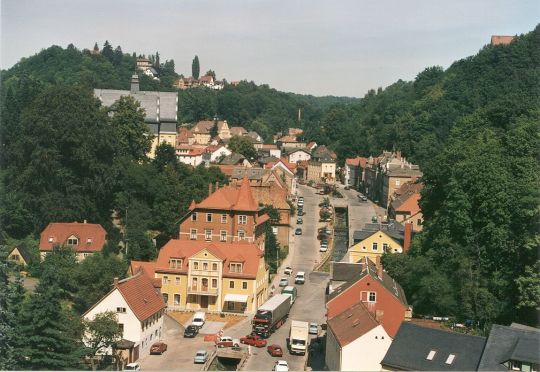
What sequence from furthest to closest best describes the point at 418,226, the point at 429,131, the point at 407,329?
the point at 429,131
the point at 418,226
the point at 407,329

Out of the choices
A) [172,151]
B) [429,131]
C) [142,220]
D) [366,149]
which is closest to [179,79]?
[366,149]

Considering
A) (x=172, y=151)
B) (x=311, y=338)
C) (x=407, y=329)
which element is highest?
(x=172, y=151)

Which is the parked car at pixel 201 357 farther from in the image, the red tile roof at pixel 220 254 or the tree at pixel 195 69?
the tree at pixel 195 69

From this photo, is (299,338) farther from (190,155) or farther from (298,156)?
(298,156)

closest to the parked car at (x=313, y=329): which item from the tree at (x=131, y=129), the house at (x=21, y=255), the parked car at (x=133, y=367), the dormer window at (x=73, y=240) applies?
the parked car at (x=133, y=367)

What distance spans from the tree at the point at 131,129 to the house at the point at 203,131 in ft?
135

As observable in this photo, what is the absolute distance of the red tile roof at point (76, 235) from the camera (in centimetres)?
3753

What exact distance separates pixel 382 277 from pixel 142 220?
1547 cm

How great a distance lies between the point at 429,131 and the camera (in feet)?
247

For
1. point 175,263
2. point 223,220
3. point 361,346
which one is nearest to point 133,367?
point 361,346

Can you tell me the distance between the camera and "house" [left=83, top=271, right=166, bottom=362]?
91.2ft

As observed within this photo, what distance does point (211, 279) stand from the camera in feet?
111

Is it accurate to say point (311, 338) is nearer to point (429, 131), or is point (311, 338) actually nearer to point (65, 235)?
point (65, 235)

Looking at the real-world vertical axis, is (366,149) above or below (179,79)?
below
